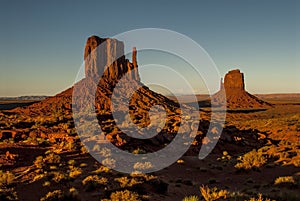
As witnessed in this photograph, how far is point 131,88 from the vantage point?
237ft

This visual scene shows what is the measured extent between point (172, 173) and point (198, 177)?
1.74m

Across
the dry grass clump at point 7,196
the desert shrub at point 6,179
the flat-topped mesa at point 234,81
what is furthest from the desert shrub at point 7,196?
the flat-topped mesa at point 234,81

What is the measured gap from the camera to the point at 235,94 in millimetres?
123312

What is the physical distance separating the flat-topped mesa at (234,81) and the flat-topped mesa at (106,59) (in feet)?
226

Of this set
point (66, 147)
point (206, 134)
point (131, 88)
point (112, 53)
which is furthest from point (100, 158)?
point (112, 53)

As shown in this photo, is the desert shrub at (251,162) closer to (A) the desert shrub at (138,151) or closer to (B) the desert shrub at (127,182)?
(A) the desert shrub at (138,151)

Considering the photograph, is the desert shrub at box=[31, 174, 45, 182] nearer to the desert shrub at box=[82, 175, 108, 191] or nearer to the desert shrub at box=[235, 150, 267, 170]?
the desert shrub at box=[82, 175, 108, 191]

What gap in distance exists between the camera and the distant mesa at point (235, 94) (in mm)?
110825

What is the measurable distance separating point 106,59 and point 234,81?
7977 cm

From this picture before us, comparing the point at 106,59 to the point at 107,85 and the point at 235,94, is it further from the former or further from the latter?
the point at 235,94

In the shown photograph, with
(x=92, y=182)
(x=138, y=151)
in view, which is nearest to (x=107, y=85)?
(x=138, y=151)

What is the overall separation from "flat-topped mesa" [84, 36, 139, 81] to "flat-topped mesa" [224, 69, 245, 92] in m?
68.9

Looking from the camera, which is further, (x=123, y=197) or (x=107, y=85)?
(x=107, y=85)

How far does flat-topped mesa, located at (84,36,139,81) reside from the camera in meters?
74.6
